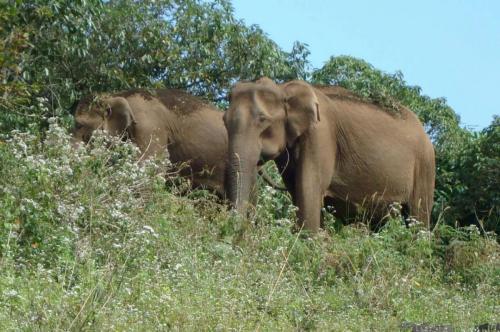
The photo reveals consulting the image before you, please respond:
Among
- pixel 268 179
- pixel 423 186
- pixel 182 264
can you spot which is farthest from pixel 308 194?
pixel 182 264

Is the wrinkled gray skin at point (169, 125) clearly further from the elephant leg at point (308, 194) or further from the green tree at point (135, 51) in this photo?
the elephant leg at point (308, 194)

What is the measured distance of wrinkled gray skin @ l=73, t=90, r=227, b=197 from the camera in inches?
619

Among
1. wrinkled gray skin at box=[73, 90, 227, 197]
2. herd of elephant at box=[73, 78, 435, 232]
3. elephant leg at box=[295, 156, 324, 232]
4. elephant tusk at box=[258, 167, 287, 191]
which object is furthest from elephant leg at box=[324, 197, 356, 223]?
wrinkled gray skin at box=[73, 90, 227, 197]

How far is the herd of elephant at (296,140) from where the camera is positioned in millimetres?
13617

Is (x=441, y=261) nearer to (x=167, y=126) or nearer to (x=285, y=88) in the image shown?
(x=285, y=88)

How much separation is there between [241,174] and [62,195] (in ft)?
11.0

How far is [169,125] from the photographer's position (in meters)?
16.8

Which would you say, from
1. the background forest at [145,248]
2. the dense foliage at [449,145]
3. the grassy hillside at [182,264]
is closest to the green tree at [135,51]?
the background forest at [145,248]

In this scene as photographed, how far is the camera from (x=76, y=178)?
10227 mm

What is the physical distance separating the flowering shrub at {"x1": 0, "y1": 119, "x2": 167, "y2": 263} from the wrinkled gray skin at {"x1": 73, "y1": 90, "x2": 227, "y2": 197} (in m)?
4.47

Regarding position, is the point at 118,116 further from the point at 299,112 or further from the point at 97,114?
the point at 299,112

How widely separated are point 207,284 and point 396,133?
6898mm

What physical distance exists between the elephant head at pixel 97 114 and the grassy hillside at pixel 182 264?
3392 mm

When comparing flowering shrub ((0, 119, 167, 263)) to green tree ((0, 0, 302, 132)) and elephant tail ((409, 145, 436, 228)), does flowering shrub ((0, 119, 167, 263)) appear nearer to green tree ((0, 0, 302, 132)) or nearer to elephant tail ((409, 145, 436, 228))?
green tree ((0, 0, 302, 132))
